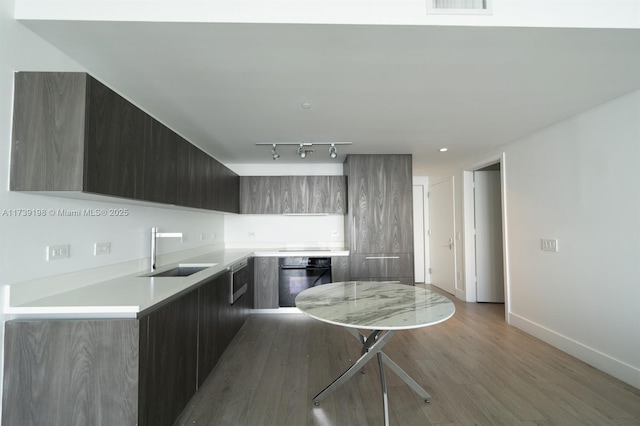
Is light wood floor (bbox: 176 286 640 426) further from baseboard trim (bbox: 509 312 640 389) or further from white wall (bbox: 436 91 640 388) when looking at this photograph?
white wall (bbox: 436 91 640 388)

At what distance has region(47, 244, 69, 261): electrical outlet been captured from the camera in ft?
4.94

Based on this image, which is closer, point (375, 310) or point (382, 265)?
point (375, 310)

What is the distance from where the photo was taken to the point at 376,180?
12.7 feet

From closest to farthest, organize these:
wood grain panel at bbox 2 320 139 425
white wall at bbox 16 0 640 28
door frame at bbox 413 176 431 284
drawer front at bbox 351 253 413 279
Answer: wood grain panel at bbox 2 320 139 425, white wall at bbox 16 0 640 28, drawer front at bbox 351 253 413 279, door frame at bbox 413 176 431 284

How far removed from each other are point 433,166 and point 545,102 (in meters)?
2.49

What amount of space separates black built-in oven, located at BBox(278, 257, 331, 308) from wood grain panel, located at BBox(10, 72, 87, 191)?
110 inches

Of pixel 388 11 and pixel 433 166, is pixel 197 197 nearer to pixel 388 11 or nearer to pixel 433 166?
pixel 388 11

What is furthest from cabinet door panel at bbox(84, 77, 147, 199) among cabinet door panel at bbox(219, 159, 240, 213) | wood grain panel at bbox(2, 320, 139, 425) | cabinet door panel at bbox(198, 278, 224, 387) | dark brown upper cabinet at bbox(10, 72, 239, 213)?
cabinet door panel at bbox(219, 159, 240, 213)

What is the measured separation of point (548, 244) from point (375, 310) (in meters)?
2.58

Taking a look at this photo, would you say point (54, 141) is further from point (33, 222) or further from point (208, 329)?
point (208, 329)

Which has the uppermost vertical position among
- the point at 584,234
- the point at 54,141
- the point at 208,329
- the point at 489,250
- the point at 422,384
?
the point at 54,141

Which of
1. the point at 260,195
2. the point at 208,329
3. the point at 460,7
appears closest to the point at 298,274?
the point at 260,195

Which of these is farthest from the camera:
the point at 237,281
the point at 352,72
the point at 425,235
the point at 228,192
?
the point at 425,235

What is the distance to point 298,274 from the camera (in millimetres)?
3881
